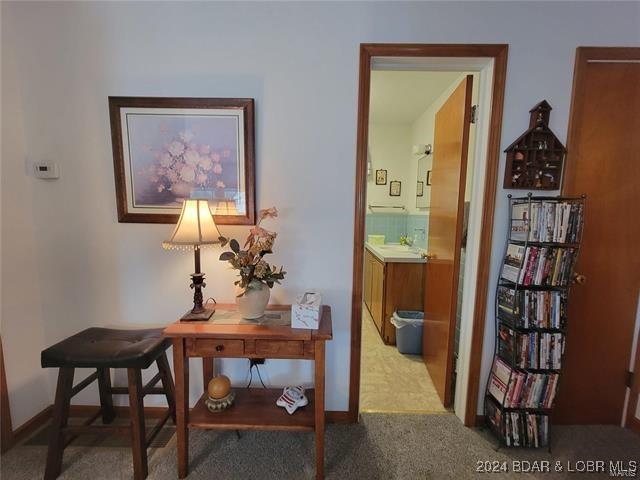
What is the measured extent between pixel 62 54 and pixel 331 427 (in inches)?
101

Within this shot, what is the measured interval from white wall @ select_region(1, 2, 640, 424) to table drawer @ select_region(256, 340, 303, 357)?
39cm

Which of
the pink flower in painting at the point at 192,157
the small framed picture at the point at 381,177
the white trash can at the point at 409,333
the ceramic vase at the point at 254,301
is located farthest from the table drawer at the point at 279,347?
the small framed picture at the point at 381,177

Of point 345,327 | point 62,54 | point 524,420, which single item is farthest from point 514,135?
point 62,54

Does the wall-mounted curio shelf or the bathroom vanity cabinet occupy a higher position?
the wall-mounted curio shelf

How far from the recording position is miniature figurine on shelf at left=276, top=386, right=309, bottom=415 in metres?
1.34

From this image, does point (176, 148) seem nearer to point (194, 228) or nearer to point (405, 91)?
point (194, 228)

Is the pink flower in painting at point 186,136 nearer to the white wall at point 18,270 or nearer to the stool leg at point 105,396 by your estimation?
the white wall at point 18,270

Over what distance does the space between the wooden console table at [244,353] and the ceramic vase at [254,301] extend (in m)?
0.07

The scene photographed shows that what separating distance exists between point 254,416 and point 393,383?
1.15 meters

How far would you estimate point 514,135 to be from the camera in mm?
1411

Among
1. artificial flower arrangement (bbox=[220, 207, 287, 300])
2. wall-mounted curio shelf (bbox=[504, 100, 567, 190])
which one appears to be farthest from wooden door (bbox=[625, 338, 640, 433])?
artificial flower arrangement (bbox=[220, 207, 287, 300])

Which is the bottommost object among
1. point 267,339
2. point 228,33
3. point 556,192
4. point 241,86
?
point 267,339

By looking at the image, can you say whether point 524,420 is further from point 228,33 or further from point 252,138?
point 228,33

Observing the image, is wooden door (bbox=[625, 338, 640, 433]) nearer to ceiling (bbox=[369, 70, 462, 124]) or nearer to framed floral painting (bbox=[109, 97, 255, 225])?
ceiling (bbox=[369, 70, 462, 124])
